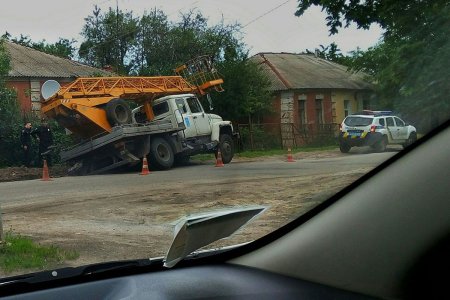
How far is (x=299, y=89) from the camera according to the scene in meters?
3.32

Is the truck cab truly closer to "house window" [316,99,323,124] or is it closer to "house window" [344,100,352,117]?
"house window" [316,99,323,124]

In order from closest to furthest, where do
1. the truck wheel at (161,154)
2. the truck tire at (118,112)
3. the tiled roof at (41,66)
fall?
1. the tiled roof at (41,66)
2. the truck tire at (118,112)
3. the truck wheel at (161,154)

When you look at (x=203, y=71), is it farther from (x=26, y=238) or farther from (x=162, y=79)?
(x=26, y=238)

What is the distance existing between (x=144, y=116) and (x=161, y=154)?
512 mm

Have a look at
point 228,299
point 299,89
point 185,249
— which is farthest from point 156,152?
point 228,299

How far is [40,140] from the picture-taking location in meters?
4.85

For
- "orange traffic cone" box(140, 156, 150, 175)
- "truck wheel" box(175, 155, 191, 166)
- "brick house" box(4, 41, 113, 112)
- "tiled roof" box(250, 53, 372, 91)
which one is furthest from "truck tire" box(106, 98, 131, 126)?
"tiled roof" box(250, 53, 372, 91)

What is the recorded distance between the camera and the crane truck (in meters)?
3.81

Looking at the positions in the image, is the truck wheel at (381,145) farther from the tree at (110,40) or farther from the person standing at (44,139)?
the person standing at (44,139)

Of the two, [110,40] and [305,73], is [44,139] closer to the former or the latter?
[110,40]

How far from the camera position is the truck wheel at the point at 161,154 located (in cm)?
425

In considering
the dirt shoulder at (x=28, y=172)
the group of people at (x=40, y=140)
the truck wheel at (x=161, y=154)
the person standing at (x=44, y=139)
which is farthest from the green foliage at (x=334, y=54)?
the dirt shoulder at (x=28, y=172)

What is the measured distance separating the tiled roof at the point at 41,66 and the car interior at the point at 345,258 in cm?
193

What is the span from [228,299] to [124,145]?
95.3 inches
